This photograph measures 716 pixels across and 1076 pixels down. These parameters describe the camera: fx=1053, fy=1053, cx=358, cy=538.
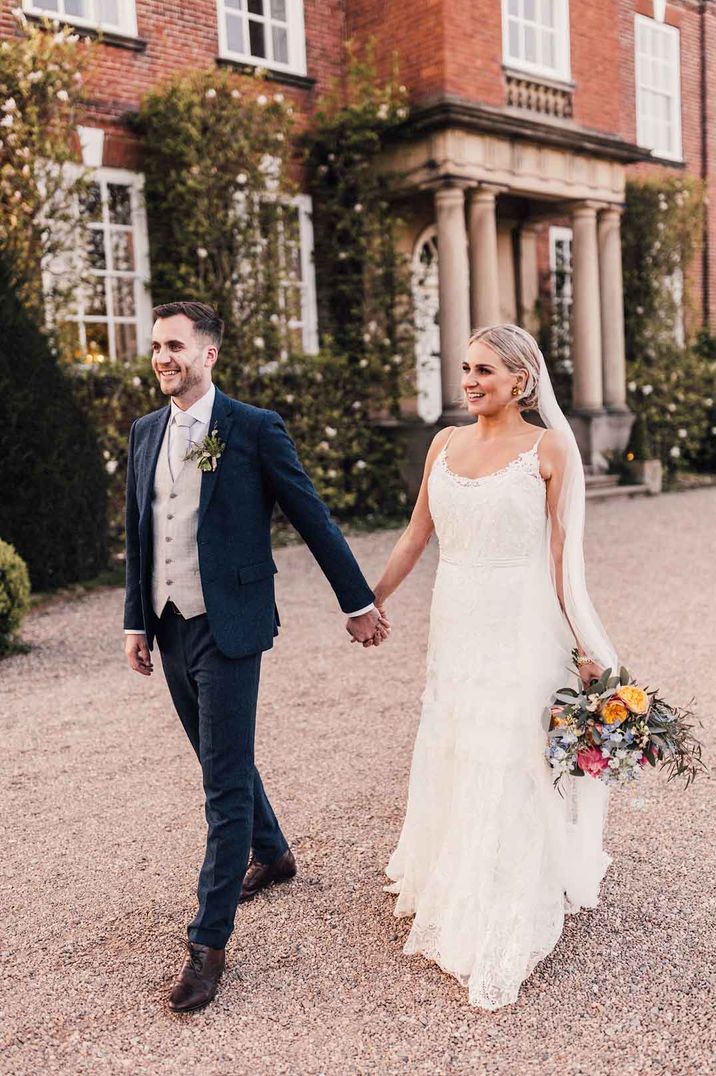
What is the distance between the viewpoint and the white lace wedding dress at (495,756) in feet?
9.53

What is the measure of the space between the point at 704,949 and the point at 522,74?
12681 millimetres

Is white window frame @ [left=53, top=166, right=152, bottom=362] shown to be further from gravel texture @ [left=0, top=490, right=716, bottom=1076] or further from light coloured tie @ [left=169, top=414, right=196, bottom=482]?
light coloured tie @ [left=169, top=414, right=196, bottom=482]

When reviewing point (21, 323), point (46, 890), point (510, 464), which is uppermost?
point (21, 323)

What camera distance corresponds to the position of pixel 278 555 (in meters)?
10.7

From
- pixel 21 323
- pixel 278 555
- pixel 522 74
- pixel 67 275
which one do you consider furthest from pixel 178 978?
pixel 522 74

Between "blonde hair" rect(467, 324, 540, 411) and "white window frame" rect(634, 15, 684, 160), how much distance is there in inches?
651

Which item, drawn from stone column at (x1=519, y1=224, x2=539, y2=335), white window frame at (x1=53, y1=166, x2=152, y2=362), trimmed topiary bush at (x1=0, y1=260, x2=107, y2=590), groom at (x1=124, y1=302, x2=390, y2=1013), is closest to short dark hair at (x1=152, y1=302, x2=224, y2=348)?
groom at (x1=124, y1=302, x2=390, y2=1013)

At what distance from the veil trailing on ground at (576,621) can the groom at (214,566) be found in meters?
0.59

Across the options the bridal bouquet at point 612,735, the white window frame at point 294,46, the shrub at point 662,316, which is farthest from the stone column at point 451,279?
the bridal bouquet at point 612,735

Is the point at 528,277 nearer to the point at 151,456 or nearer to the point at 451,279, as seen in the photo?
the point at 451,279

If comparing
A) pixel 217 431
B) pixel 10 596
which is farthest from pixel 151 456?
pixel 10 596

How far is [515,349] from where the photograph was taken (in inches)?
118

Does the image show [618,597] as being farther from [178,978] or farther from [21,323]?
[178,978]

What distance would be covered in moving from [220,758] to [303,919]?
2.22 feet
